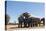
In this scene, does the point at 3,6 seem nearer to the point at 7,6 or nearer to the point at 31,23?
the point at 7,6

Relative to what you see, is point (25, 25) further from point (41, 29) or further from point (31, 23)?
point (41, 29)

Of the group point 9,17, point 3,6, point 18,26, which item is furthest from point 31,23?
point 3,6

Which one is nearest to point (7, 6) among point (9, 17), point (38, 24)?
point (9, 17)

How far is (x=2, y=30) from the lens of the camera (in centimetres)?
138

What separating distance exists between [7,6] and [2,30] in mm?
361

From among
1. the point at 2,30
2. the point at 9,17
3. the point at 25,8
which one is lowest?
the point at 2,30

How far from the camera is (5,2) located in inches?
55.9

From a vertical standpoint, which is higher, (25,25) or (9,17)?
(9,17)

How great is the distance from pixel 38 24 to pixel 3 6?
23.4 inches

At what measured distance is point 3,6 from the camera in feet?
4.59

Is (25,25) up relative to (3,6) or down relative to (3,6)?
down

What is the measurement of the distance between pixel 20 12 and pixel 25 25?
0.21 m

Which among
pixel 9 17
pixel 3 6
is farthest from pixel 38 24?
pixel 3 6

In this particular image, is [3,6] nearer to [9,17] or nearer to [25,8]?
[9,17]
